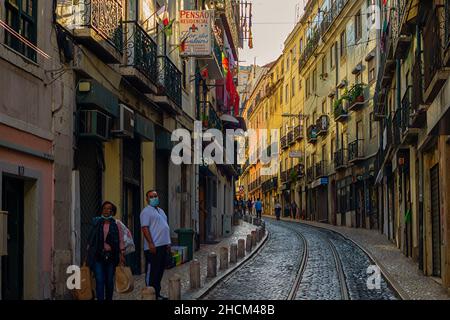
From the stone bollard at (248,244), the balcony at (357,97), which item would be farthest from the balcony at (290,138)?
the stone bollard at (248,244)

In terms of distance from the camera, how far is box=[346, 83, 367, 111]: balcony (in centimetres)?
3912

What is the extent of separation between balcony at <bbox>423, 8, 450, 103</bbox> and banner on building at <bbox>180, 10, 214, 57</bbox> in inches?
289

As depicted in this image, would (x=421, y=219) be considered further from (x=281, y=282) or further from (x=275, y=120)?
(x=275, y=120)

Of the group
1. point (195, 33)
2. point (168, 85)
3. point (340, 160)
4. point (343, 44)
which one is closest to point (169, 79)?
point (168, 85)

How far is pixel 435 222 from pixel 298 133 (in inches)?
1645

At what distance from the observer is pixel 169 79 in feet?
67.3

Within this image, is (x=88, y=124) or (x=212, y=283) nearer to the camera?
(x=88, y=124)

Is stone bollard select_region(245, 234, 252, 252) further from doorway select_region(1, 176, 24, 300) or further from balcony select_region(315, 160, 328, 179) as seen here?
balcony select_region(315, 160, 328, 179)

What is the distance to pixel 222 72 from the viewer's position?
104 feet

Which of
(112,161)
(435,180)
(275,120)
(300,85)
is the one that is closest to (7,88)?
(112,161)

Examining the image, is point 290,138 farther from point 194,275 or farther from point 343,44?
point 194,275

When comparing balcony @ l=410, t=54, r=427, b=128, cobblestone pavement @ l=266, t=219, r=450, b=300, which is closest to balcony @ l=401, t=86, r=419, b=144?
balcony @ l=410, t=54, r=427, b=128

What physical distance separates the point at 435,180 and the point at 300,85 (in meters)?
43.4

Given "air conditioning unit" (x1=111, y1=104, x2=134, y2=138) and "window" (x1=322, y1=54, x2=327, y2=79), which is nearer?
"air conditioning unit" (x1=111, y1=104, x2=134, y2=138)
